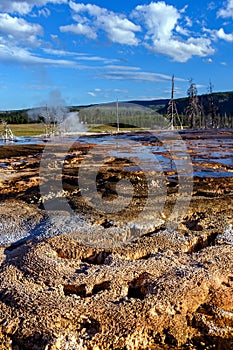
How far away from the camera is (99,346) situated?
4879 millimetres

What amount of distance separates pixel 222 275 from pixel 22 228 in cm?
491

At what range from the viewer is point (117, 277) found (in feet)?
20.6

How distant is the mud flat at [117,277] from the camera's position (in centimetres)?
508

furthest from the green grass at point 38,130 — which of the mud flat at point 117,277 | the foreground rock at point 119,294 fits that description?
the foreground rock at point 119,294

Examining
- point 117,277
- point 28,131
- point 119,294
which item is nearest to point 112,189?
point 117,277

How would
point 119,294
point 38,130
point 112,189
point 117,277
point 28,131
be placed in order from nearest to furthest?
point 119,294
point 117,277
point 112,189
point 28,131
point 38,130

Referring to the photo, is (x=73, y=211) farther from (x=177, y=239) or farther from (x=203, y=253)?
(x=203, y=253)

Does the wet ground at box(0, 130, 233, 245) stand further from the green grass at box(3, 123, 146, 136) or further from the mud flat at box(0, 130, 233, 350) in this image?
the green grass at box(3, 123, 146, 136)

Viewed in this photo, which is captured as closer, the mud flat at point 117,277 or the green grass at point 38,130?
the mud flat at point 117,277

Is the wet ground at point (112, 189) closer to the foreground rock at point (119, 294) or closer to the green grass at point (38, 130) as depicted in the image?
the foreground rock at point (119, 294)

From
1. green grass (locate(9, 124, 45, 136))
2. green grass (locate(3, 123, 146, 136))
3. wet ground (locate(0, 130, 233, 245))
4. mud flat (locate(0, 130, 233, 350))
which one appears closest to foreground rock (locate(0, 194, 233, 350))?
mud flat (locate(0, 130, 233, 350))

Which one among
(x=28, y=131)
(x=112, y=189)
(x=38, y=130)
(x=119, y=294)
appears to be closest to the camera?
(x=119, y=294)

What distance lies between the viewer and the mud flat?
508cm

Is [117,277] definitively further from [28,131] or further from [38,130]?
[38,130]
